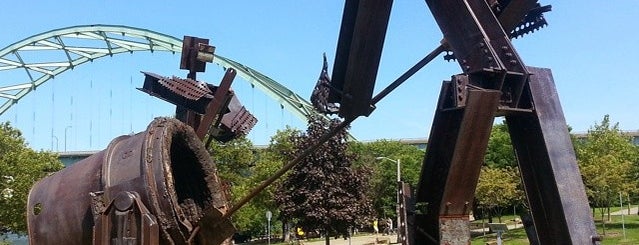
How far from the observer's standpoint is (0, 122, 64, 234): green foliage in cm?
2906

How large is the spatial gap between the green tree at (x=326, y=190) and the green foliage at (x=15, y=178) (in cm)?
1065

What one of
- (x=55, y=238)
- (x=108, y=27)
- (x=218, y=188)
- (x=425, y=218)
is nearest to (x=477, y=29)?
(x=425, y=218)

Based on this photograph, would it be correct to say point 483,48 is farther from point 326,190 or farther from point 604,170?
point 604,170

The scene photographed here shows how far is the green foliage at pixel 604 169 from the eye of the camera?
35.3m

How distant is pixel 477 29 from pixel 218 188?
11.5ft

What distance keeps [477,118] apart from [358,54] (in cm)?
122

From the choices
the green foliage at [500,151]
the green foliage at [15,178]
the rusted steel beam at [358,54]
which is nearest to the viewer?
the rusted steel beam at [358,54]

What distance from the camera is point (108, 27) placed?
82.1 m

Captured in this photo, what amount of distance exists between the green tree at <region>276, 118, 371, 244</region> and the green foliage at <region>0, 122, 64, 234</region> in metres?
10.7

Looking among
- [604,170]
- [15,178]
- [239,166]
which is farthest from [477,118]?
[239,166]

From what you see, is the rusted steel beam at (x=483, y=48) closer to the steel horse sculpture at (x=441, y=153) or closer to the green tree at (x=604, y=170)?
the steel horse sculpture at (x=441, y=153)

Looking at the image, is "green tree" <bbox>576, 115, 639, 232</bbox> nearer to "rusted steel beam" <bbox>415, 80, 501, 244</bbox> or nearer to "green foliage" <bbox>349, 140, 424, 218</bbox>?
"green foliage" <bbox>349, 140, 424, 218</bbox>

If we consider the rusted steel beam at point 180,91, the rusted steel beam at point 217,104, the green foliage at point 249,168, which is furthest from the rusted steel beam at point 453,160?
the green foliage at point 249,168

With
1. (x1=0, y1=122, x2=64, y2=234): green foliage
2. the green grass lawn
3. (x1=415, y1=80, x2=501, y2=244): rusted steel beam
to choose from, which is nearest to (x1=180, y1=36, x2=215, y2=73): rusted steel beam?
(x1=415, y1=80, x2=501, y2=244): rusted steel beam
